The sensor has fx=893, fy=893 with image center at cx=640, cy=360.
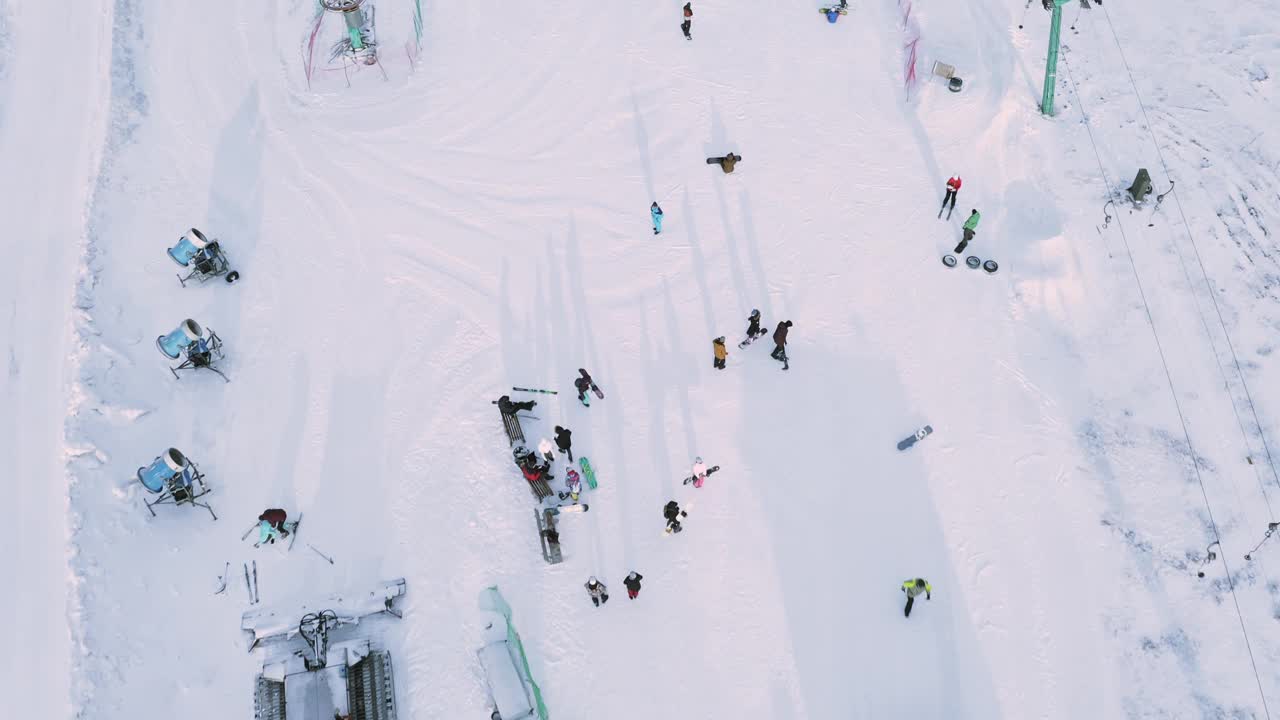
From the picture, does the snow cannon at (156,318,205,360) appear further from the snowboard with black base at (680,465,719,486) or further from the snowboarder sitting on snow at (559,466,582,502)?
the snowboard with black base at (680,465,719,486)

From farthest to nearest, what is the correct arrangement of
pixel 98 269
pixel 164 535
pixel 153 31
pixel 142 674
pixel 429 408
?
pixel 153 31
pixel 98 269
pixel 429 408
pixel 164 535
pixel 142 674

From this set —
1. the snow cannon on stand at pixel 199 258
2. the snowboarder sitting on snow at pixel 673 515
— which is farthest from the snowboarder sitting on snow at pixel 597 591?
the snow cannon on stand at pixel 199 258

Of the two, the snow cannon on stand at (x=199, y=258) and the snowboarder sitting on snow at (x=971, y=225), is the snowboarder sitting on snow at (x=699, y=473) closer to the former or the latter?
the snowboarder sitting on snow at (x=971, y=225)

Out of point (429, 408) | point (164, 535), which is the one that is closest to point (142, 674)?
point (164, 535)

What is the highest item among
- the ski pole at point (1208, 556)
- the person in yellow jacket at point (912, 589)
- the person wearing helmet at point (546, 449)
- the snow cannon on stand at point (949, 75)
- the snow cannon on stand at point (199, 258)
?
the snow cannon on stand at point (949, 75)

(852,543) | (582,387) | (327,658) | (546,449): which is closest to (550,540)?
(546,449)

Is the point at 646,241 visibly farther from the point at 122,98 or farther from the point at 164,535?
the point at 122,98

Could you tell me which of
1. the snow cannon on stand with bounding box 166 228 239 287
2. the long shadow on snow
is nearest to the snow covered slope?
the long shadow on snow
